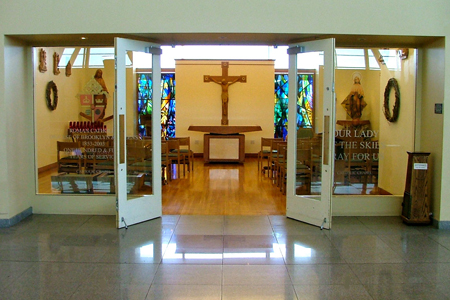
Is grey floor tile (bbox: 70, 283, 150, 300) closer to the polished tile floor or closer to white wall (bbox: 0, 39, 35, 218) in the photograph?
the polished tile floor

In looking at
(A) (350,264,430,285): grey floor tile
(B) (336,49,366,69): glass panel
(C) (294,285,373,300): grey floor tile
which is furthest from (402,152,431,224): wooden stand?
(C) (294,285,373,300): grey floor tile

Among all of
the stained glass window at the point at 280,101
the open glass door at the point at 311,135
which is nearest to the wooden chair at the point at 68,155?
the open glass door at the point at 311,135

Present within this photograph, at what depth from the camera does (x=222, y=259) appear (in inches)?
170

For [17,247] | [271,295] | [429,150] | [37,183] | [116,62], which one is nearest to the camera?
[271,295]

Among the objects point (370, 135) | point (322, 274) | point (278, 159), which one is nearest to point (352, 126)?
point (370, 135)

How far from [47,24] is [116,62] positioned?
3.21 feet

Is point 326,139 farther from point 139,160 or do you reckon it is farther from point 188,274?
point 188,274

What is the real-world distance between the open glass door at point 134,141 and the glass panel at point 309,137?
179 cm

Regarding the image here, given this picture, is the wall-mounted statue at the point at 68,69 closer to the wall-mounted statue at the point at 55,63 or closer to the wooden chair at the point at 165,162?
the wall-mounted statue at the point at 55,63

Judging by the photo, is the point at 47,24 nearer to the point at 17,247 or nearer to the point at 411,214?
the point at 17,247

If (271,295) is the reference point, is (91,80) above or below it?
above

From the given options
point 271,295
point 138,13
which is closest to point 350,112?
point 138,13

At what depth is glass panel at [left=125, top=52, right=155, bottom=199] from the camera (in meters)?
5.55

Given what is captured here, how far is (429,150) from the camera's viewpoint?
5.72 metres
